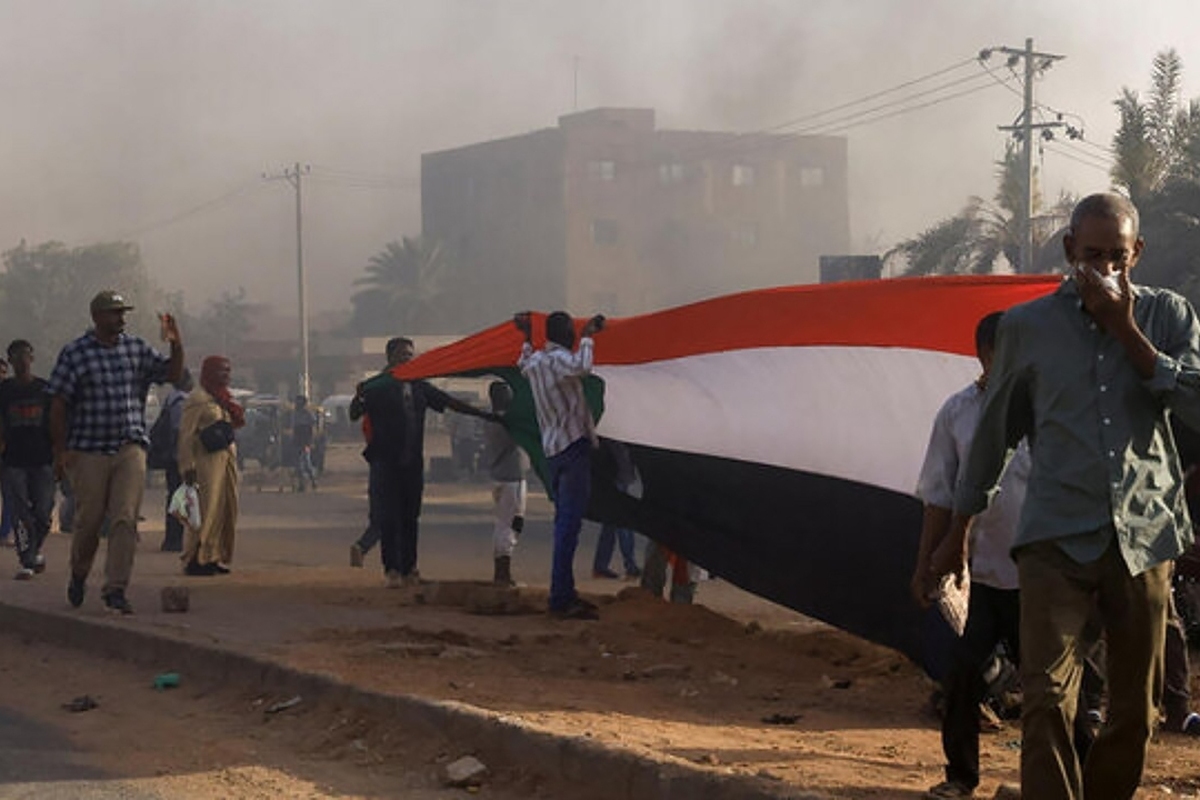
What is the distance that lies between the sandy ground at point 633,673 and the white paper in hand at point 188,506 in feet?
1.64

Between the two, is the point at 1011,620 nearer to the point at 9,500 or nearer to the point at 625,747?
the point at 625,747

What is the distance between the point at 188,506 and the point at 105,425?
141 inches

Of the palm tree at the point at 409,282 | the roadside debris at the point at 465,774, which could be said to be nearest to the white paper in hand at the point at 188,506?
the roadside debris at the point at 465,774

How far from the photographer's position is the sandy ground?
22.4ft

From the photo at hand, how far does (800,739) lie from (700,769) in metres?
1.13

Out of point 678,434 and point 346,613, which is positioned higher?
point 678,434

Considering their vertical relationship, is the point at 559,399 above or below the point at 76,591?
above

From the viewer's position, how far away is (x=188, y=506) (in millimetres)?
14688

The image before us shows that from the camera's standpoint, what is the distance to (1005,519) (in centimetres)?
638

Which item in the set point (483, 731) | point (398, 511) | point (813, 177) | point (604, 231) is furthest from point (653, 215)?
point (483, 731)

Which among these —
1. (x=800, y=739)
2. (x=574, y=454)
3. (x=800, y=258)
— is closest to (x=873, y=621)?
(x=800, y=739)

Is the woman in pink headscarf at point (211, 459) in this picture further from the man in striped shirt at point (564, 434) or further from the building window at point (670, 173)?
the building window at point (670, 173)

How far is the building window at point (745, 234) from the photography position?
274 ft

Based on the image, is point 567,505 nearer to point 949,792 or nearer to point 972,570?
point 972,570
